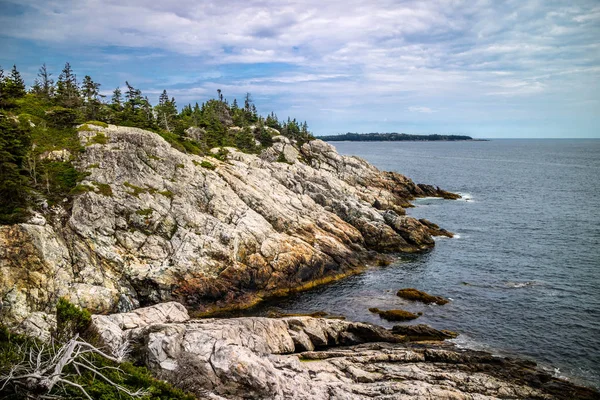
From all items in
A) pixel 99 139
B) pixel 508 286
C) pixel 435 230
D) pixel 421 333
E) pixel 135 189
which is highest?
pixel 99 139

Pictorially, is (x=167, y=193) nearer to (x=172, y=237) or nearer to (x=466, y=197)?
(x=172, y=237)

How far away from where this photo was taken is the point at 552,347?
34.3 metres

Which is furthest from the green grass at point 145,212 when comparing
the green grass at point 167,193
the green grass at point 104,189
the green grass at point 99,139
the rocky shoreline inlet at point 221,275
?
the green grass at point 99,139

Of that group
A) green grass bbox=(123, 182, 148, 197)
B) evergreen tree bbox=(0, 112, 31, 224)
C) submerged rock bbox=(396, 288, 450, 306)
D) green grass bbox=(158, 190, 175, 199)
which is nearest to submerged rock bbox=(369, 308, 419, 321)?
submerged rock bbox=(396, 288, 450, 306)

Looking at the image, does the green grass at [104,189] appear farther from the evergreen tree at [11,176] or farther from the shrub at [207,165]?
the shrub at [207,165]

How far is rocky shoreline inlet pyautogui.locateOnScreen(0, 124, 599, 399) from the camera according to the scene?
24.2m

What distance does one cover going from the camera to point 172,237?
46.1 meters

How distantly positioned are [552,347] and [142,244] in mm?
44383

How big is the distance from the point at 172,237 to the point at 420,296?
104ft

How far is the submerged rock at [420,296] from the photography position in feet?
148

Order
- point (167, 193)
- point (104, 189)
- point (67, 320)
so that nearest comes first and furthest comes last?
point (67, 320), point (104, 189), point (167, 193)

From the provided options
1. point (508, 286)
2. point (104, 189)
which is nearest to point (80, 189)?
point (104, 189)

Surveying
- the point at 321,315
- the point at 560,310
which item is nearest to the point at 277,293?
the point at 321,315

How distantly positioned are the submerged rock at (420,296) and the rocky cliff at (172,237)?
1004cm
